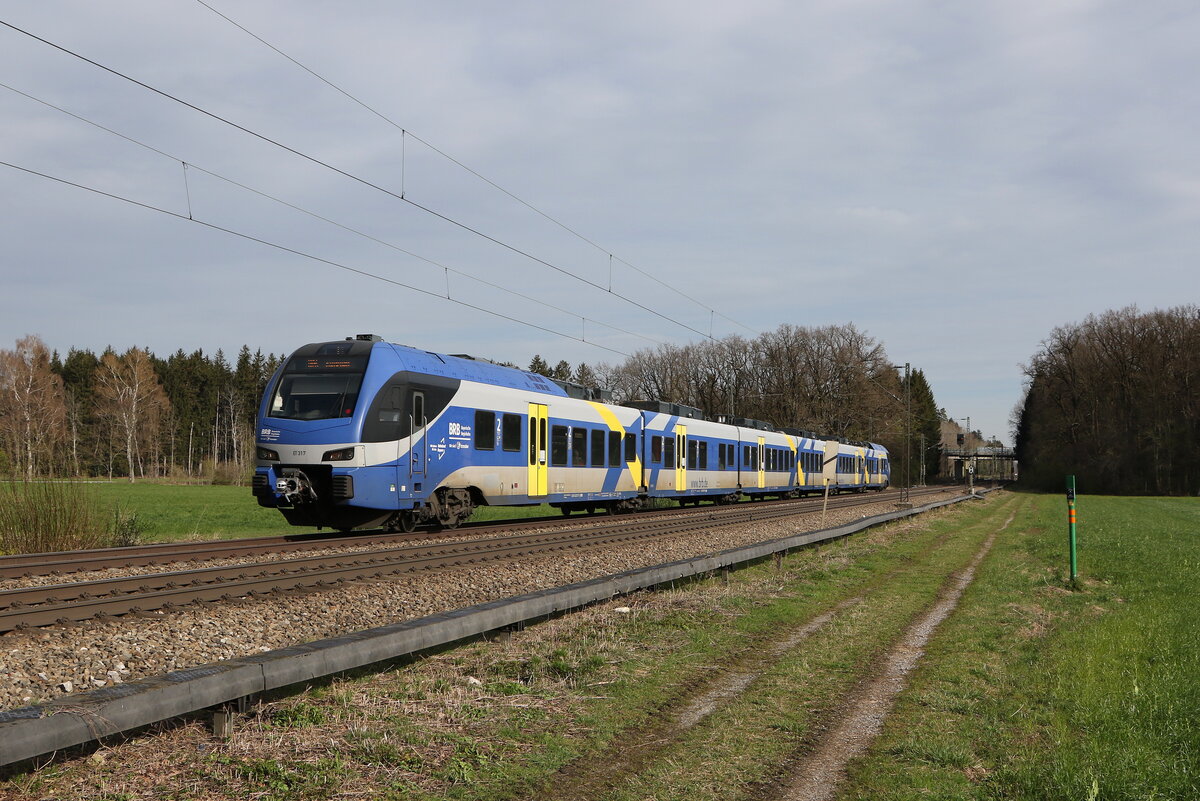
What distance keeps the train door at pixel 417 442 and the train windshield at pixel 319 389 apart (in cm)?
137

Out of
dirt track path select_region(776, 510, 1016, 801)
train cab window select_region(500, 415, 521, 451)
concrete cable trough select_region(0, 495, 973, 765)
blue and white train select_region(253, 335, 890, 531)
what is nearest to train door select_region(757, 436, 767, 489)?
blue and white train select_region(253, 335, 890, 531)

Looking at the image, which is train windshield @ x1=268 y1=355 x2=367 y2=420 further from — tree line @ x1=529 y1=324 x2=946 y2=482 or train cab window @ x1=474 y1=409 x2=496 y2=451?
tree line @ x1=529 y1=324 x2=946 y2=482

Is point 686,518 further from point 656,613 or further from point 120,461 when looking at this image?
point 120,461

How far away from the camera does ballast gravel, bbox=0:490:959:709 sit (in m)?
7.27

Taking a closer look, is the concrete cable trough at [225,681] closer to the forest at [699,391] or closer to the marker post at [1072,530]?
the marker post at [1072,530]

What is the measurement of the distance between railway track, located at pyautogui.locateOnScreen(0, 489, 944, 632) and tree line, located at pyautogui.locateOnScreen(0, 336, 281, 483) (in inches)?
76.1

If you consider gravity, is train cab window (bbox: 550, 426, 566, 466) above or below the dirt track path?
above

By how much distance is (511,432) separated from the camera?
22.4 meters

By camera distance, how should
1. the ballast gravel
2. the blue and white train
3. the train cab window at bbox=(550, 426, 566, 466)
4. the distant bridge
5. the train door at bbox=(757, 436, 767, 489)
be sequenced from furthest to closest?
the distant bridge, the train door at bbox=(757, 436, 767, 489), the train cab window at bbox=(550, 426, 566, 466), the blue and white train, the ballast gravel

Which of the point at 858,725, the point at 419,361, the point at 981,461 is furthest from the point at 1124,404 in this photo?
the point at 981,461

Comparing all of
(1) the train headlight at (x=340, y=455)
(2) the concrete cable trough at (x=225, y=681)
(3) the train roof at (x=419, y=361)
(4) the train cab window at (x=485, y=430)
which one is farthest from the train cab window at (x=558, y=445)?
(2) the concrete cable trough at (x=225, y=681)

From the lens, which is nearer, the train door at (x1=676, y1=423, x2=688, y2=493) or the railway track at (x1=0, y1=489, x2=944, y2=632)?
the railway track at (x1=0, y1=489, x2=944, y2=632)

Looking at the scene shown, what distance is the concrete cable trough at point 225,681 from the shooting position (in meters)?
4.49

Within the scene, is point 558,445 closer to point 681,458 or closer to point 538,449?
point 538,449
